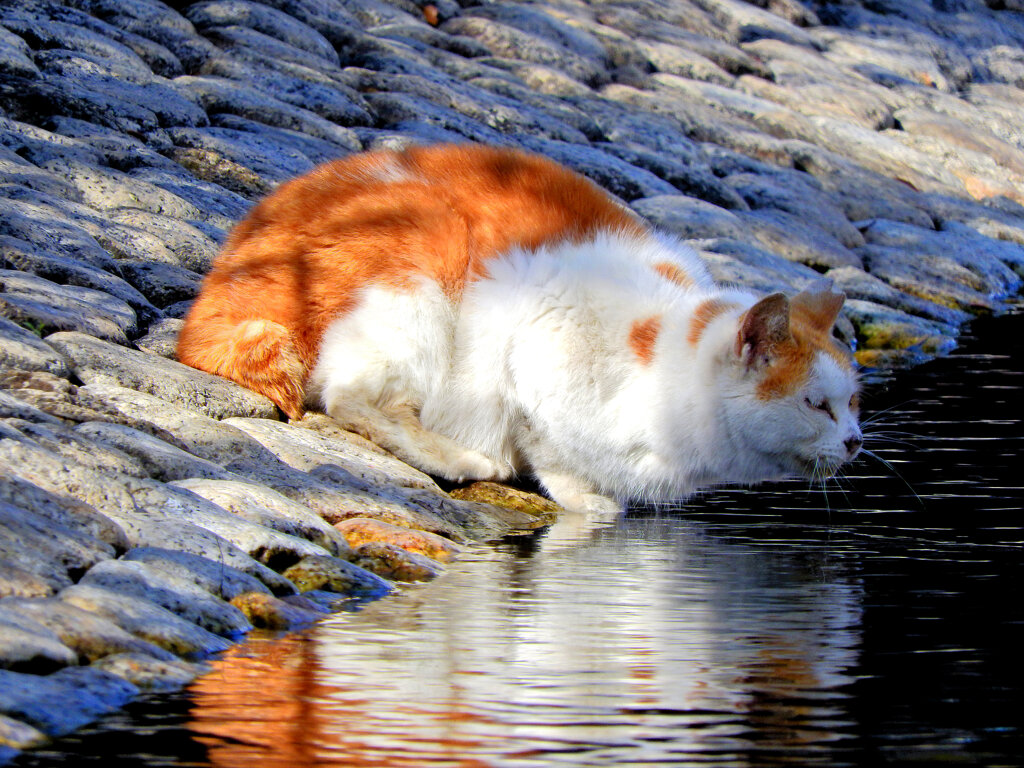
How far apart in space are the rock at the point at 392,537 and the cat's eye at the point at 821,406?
1.47 m

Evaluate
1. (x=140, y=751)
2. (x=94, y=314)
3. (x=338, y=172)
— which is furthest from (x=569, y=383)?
(x=140, y=751)

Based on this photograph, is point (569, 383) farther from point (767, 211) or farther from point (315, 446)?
point (767, 211)

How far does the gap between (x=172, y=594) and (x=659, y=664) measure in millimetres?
1249

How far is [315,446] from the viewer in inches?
200

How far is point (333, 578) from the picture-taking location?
3.80 m

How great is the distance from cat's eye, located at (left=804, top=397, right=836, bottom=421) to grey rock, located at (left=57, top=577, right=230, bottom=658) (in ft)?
8.32

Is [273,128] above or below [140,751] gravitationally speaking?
above

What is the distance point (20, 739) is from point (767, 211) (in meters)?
10.3

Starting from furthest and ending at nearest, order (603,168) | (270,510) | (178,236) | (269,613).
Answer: (603,168), (178,236), (270,510), (269,613)

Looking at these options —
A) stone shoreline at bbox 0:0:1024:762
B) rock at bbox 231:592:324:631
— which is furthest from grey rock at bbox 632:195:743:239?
rock at bbox 231:592:324:631

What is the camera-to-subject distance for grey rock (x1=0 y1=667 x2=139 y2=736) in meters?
2.46

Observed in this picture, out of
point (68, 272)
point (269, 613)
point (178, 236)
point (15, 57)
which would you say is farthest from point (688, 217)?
point (269, 613)

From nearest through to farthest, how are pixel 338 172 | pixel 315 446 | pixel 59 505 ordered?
pixel 59 505 → pixel 315 446 → pixel 338 172

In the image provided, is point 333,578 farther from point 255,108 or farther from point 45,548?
point 255,108
